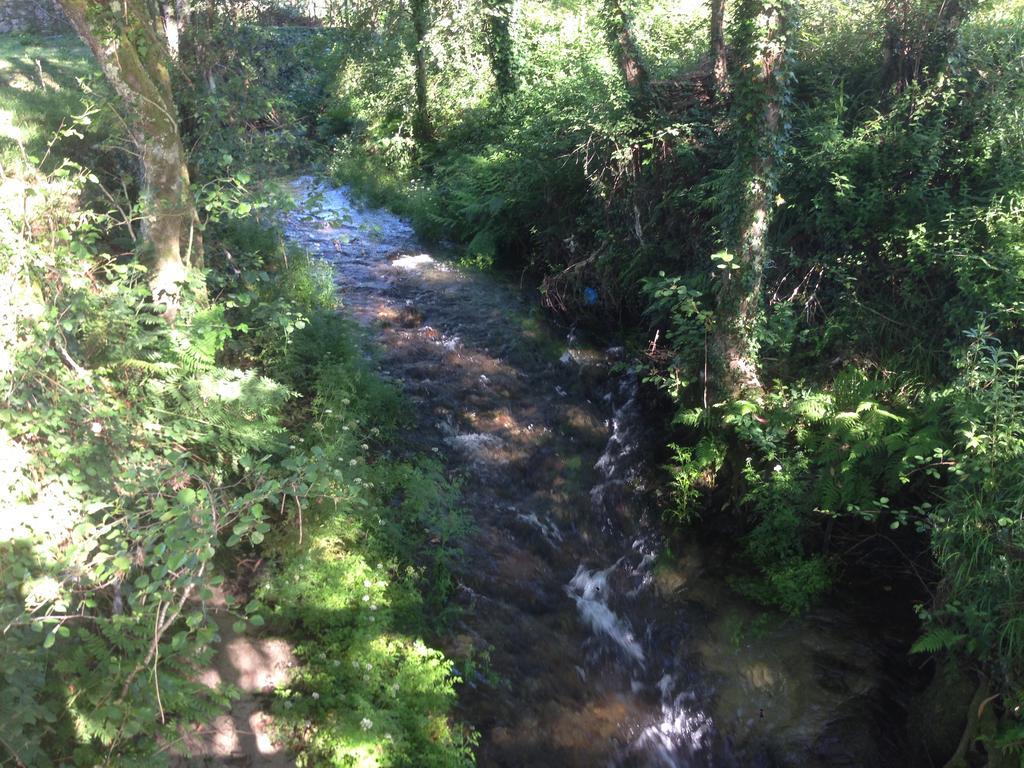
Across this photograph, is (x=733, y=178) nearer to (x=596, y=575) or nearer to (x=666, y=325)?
(x=666, y=325)

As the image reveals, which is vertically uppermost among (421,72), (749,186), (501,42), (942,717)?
(501,42)

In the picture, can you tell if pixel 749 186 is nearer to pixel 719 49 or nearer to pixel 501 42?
pixel 719 49

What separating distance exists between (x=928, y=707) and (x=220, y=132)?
851 centimetres

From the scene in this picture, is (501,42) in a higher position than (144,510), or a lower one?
higher

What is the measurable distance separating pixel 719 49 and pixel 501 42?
7.27 metres

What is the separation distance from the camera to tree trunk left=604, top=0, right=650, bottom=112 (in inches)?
391

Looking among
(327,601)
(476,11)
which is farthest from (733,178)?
(476,11)

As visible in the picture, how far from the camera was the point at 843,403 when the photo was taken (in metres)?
6.83

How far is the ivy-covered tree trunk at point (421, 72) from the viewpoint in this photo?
15648mm

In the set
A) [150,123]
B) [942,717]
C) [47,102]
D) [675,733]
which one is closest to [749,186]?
[942,717]

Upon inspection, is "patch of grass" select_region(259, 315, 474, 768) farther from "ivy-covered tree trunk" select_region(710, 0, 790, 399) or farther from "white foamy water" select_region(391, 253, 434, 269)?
"white foamy water" select_region(391, 253, 434, 269)

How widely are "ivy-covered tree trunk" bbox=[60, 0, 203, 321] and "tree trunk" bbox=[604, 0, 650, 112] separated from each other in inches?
257

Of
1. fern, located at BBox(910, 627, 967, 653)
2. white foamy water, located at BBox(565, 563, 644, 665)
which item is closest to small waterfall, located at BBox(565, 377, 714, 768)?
white foamy water, located at BBox(565, 563, 644, 665)

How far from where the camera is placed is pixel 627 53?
33.2 ft
